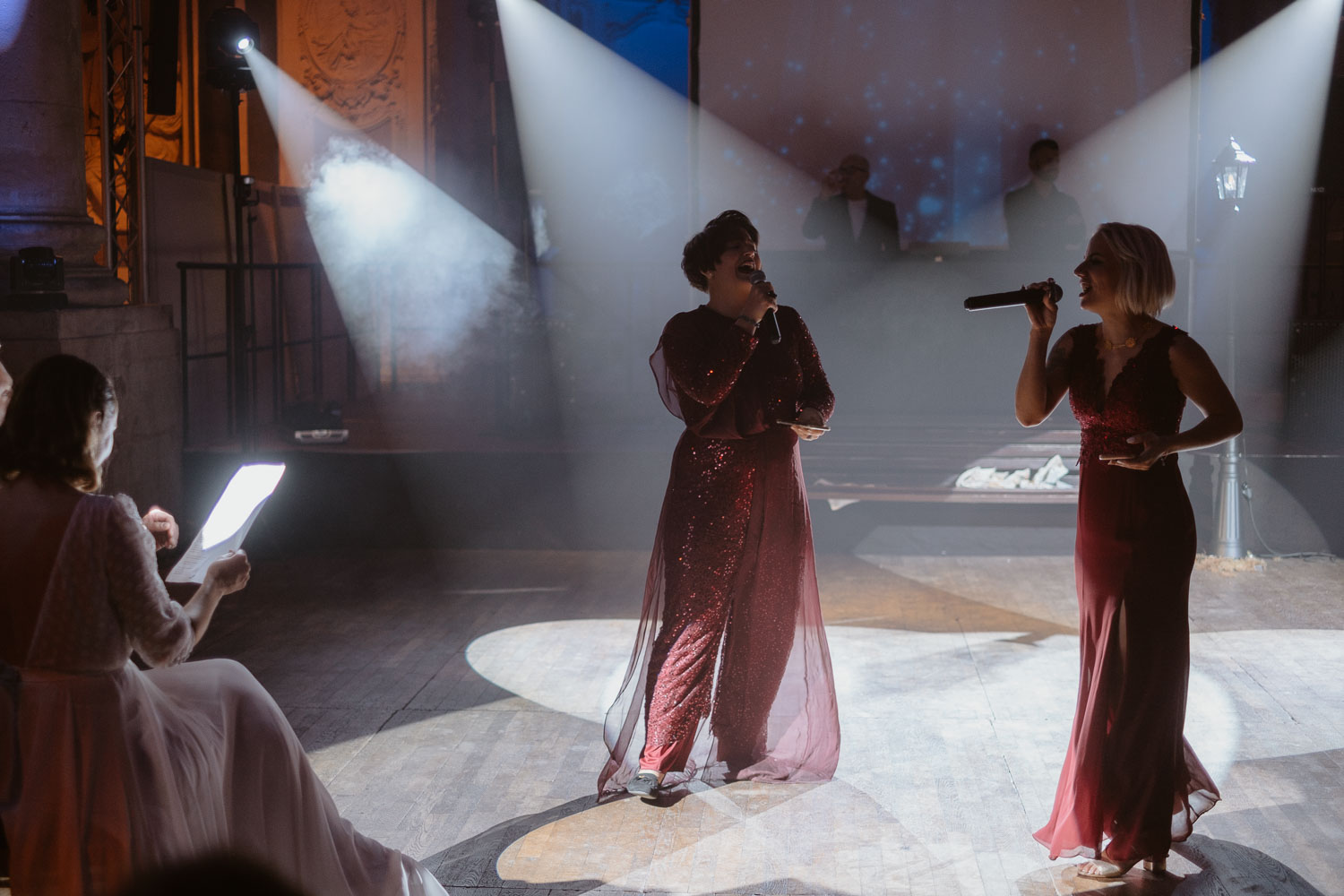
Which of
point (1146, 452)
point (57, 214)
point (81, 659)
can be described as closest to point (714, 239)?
point (1146, 452)

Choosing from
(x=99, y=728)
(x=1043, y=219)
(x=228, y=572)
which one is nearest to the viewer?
(x=99, y=728)

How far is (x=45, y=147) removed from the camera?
21.3 ft

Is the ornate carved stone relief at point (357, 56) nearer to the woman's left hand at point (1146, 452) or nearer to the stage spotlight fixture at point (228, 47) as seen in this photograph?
the stage spotlight fixture at point (228, 47)

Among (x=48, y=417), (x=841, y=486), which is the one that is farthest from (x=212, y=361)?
(x=48, y=417)

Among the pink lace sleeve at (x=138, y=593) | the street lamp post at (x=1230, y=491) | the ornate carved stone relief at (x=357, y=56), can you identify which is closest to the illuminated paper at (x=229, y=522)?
the pink lace sleeve at (x=138, y=593)

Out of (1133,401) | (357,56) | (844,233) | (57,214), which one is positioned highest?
(357,56)

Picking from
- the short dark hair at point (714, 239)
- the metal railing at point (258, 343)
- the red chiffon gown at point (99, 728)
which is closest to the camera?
the red chiffon gown at point (99, 728)

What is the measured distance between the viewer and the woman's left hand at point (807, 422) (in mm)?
3648

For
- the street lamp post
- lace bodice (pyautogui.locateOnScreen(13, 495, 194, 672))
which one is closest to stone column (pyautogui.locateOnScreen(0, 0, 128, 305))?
lace bodice (pyautogui.locateOnScreen(13, 495, 194, 672))

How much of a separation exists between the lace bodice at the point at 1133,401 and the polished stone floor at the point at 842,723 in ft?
3.54

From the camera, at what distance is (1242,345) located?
1106 cm

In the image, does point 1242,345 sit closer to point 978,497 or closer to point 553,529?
point 978,497

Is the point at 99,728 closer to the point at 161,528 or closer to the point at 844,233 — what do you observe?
the point at 161,528

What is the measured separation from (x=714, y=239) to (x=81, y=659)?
6.81ft
